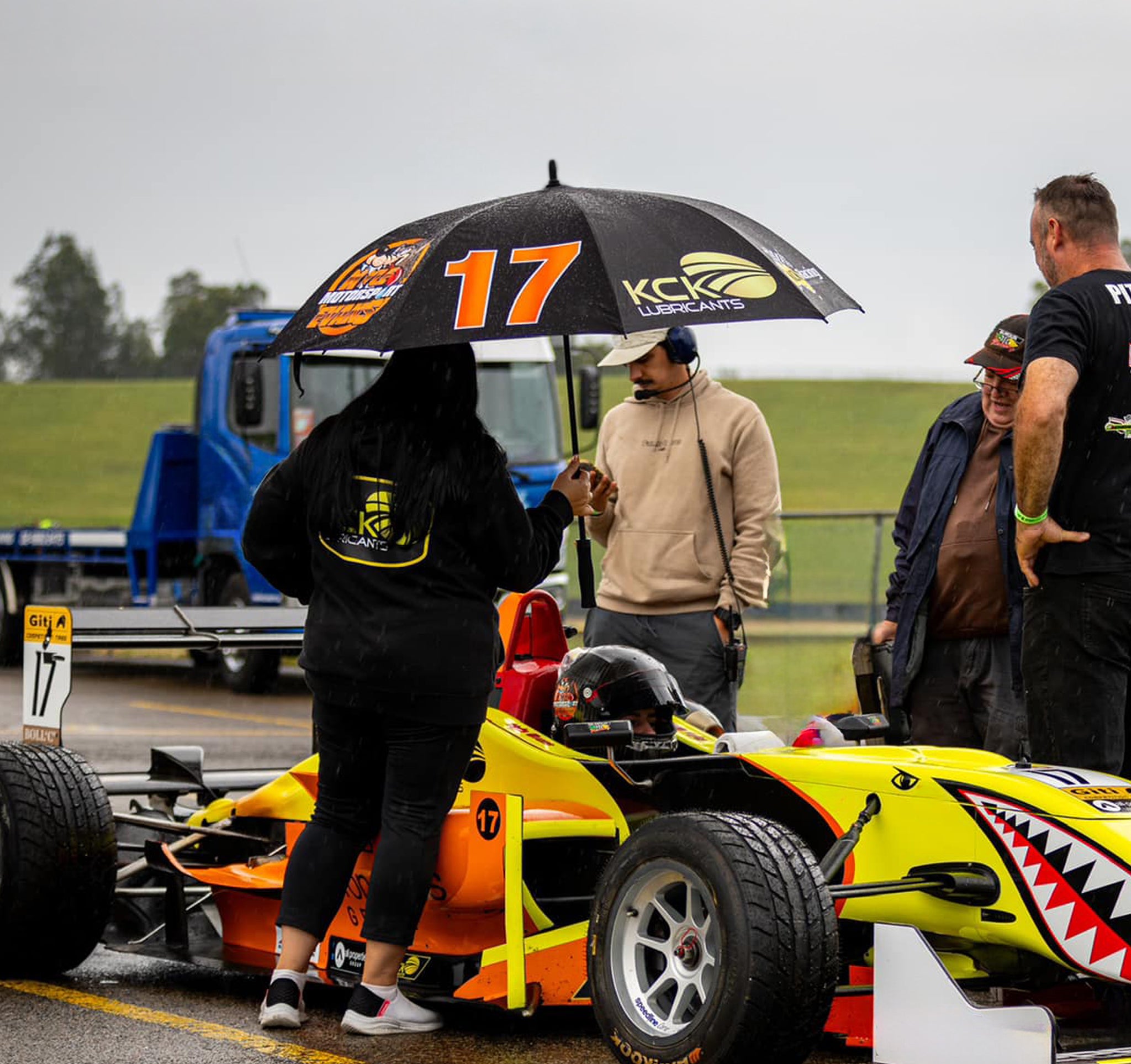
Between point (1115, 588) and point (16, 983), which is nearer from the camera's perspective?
point (1115, 588)

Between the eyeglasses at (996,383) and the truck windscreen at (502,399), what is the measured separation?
29.6ft

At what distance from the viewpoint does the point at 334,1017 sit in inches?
189

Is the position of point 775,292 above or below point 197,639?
above

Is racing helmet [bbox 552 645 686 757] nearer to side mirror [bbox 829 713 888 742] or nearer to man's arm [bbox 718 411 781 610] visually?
side mirror [bbox 829 713 888 742]

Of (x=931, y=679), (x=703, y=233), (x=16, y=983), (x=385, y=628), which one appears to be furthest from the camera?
(x=931, y=679)

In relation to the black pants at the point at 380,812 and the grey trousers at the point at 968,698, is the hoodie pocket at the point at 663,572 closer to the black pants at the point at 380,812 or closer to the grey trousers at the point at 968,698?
the grey trousers at the point at 968,698

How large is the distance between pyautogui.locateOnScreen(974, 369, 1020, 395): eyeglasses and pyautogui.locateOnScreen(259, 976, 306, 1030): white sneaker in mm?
2862

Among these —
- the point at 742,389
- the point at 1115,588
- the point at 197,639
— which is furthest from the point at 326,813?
the point at 742,389

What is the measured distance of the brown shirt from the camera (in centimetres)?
570

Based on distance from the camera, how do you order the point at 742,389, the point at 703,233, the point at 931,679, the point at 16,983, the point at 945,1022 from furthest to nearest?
the point at 742,389 < the point at 931,679 < the point at 16,983 < the point at 703,233 < the point at 945,1022

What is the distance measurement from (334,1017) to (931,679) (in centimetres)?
225

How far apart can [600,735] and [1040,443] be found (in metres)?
1.37

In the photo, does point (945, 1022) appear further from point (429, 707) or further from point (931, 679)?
point (931, 679)

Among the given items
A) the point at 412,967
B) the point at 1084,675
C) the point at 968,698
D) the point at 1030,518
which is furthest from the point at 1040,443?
the point at 412,967
